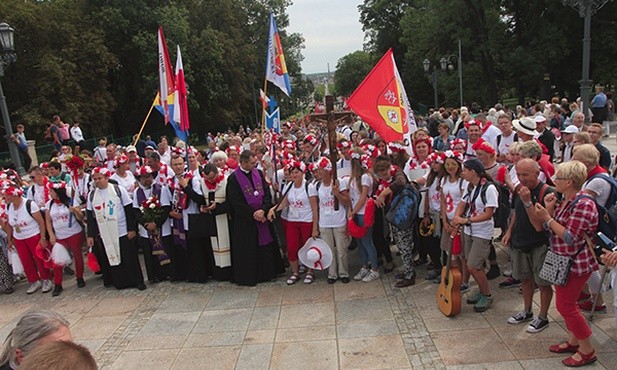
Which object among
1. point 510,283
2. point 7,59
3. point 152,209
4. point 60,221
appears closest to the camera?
point 510,283

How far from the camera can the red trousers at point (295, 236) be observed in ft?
22.2

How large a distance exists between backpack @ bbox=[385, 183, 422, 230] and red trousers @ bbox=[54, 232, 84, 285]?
4955 millimetres

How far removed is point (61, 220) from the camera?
728cm

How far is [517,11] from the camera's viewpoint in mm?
32125

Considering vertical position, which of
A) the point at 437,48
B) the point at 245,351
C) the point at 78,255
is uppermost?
the point at 437,48

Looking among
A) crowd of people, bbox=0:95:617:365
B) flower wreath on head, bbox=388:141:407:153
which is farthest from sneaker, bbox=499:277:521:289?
flower wreath on head, bbox=388:141:407:153

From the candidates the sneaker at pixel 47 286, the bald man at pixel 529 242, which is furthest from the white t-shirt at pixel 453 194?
the sneaker at pixel 47 286

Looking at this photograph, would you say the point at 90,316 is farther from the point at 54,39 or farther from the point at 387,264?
the point at 54,39

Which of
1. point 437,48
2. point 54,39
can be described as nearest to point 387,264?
point 54,39

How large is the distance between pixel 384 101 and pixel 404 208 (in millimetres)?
1757

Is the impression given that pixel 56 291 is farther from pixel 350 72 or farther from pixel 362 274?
pixel 350 72

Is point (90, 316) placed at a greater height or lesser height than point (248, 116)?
lesser

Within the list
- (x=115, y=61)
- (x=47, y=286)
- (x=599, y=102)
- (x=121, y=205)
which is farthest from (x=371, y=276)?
(x=115, y=61)

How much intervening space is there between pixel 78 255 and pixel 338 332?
470 centimetres
